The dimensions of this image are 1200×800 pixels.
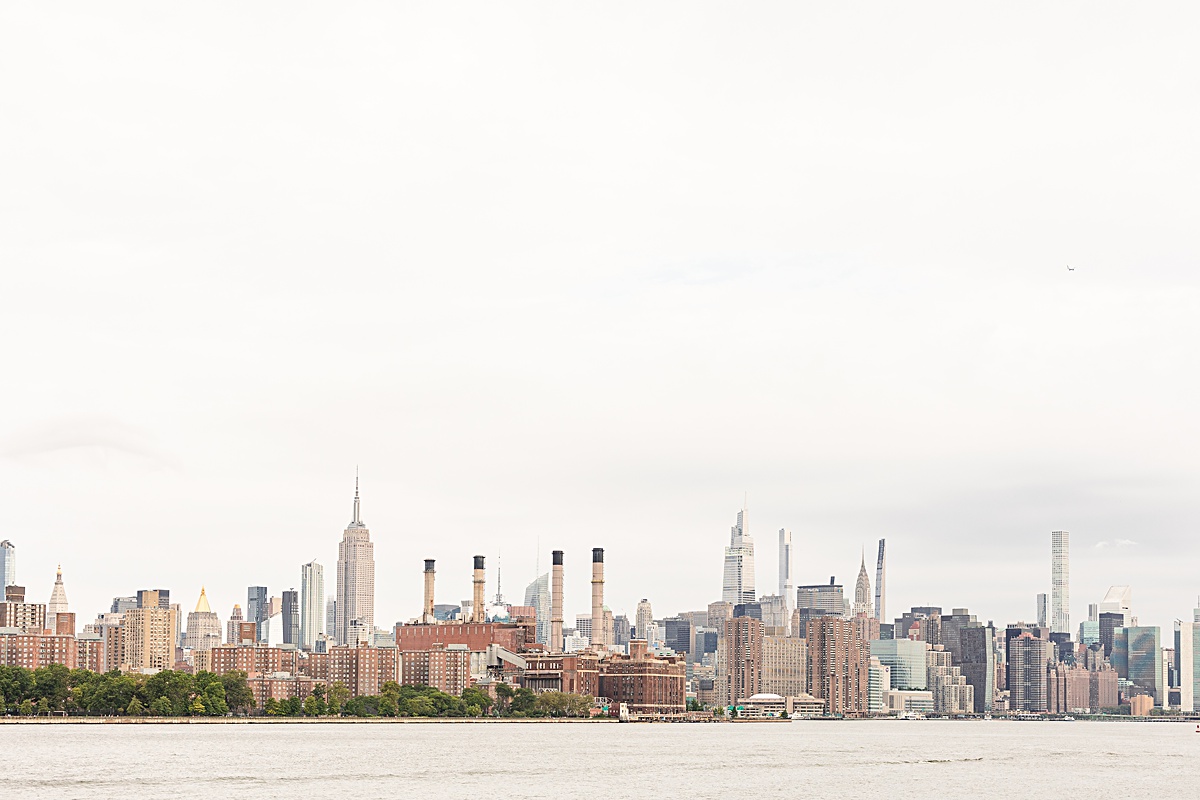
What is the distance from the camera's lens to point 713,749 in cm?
19750

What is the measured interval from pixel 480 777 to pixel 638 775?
14.7 meters

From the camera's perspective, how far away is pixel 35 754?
148500mm

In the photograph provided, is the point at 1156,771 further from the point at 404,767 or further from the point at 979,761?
the point at 404,767

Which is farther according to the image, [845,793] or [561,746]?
[561,746]

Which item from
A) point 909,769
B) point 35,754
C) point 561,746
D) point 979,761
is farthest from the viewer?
point 561,746

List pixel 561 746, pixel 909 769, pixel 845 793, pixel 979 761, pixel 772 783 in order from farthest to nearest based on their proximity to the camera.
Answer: pixel 561 746
pixel 979 761
pixel 909 769
pixel 772 783
pixel 845 793

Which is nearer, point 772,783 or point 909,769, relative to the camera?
point 772,783

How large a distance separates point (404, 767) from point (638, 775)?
19226 mm

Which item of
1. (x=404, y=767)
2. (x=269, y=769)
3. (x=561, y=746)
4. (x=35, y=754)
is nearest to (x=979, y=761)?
(x=561, y=746)

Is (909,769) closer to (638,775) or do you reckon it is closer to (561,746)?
(638,775)

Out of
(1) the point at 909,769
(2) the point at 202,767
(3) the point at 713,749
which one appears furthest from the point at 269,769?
(3) the point at 713,749

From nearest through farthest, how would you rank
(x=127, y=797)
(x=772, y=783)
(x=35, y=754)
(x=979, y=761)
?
1. (x=127, y=797)
2. (x=772, y=783)
3. (x=35, y=754)
4. (x=979, y=761)

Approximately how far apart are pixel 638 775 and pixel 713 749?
58208 millimetres

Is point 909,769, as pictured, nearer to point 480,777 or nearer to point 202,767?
point 480,777
